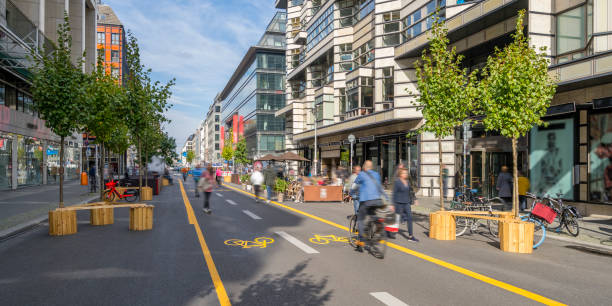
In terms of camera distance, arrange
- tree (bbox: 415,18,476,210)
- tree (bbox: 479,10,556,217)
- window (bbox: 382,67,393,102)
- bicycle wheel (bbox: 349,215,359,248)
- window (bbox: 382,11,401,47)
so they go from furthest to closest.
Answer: window (bbox: 382,11,401,47)
window (bbox: 382,67,393,102)
tree (bbox: 415,18,476,210)
tree (bbox: 479,10,556,217)
bicycle wheel (bbox: 349,215,359,248)

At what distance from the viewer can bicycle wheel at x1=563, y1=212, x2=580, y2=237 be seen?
10234 mm

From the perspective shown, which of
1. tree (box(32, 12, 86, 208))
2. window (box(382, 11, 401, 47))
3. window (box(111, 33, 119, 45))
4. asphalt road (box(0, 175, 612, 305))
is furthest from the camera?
window (box(111, 33, 119, 45))

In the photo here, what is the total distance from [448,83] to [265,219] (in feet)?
23.7

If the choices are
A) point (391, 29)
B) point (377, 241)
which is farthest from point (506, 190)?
point (391, 29)

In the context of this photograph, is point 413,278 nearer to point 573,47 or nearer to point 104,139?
point 573,47

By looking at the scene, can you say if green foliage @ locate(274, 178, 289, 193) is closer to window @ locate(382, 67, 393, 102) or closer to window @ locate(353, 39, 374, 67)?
window @ locate(382, 67, 393, 102)

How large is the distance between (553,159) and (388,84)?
12.5 meters

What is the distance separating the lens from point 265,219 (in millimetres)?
12891

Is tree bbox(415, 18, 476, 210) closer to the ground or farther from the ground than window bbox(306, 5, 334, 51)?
closer to the ground

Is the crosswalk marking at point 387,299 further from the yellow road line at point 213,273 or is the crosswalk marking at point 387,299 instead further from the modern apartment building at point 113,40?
the modern apartment building at point 113,40

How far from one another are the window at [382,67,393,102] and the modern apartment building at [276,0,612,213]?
70 millimetres

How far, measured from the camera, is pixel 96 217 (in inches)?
445

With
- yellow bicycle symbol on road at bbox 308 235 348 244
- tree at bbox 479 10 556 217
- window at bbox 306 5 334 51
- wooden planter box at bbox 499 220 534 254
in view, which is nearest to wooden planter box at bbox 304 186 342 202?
yellow bicycle symbol on road at bbox 308 235 348 244

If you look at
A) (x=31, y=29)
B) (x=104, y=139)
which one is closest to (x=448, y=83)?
(x=104, y=139)
